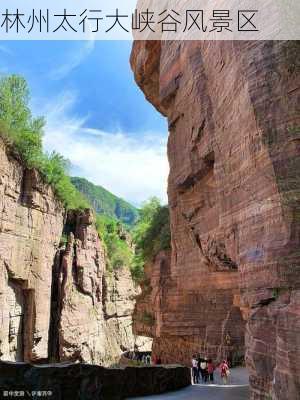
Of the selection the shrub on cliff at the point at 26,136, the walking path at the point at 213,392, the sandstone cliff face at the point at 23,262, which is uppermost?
the shrub on cliff at the point at 26,136

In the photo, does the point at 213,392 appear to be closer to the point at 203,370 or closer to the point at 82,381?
the point at 203,370

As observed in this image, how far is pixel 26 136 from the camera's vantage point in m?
27.5

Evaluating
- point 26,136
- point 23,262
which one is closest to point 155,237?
point 23,262

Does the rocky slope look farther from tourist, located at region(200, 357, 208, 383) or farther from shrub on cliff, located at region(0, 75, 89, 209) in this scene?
tourist, located at region(200, 357, 208, 383)

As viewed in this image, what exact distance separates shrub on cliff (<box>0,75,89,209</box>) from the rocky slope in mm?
1067

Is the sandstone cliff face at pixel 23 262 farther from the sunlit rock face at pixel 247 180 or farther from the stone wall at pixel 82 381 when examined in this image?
the sunlit rock face at pixel 247 180

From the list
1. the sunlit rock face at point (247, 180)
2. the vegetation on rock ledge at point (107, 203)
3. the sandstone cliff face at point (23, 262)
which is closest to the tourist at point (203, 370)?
the sunlit rock face at point (247, 180)

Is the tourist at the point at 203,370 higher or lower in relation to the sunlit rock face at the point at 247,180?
lower

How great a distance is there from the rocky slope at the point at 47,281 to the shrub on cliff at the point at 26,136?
3.50ft

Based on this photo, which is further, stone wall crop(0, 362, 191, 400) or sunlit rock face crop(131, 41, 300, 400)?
stone wall crop(0, 362, 191, 400)

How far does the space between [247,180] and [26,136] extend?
73.1 feet

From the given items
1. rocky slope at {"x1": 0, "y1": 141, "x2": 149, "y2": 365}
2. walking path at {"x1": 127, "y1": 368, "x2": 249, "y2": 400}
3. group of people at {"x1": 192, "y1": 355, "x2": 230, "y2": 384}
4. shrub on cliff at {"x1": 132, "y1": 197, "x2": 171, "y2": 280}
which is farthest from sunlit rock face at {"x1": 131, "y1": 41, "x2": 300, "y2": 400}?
rocky slope at {"x1": 0, "y1": 141, "x2": 149, "y2": 365}

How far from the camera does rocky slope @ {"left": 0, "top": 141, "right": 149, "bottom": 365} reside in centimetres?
2391

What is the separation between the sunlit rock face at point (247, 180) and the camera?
6.89 m
